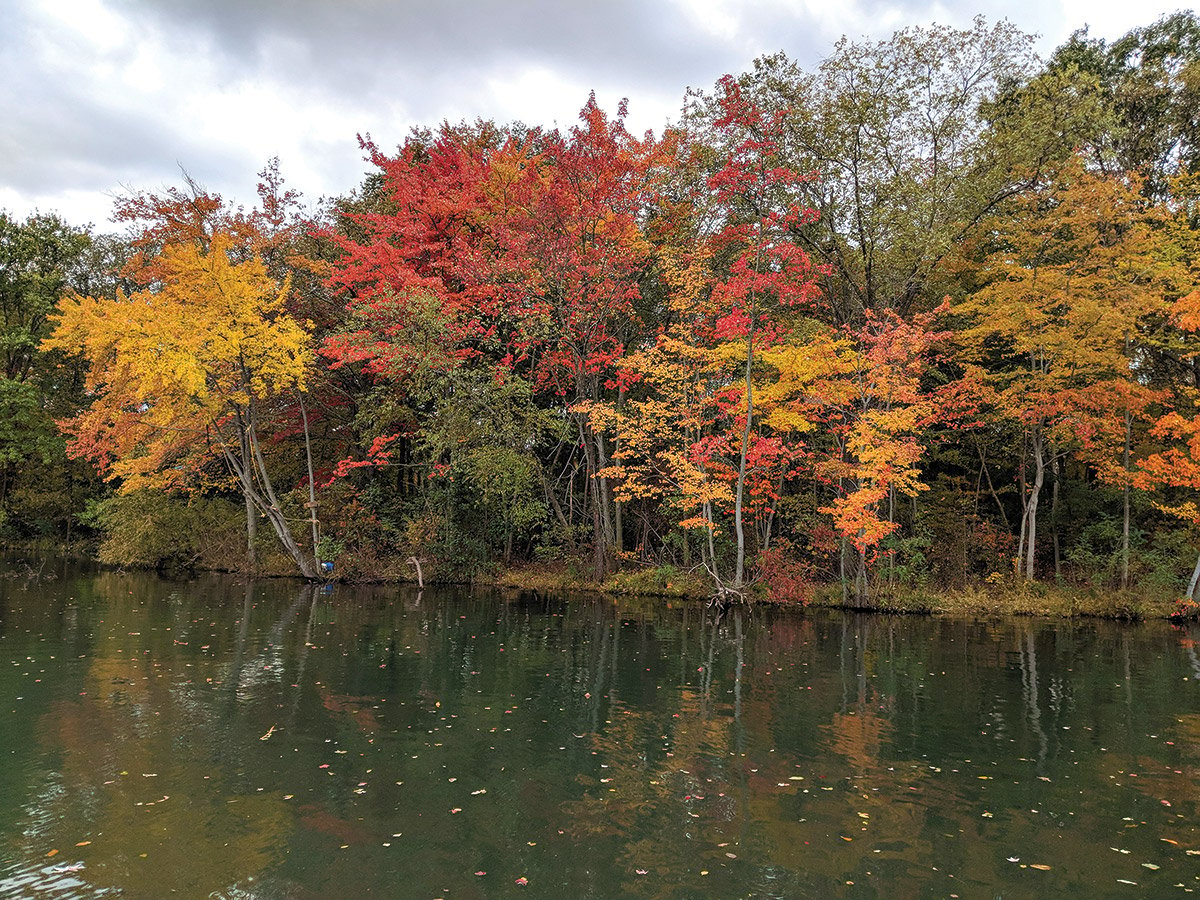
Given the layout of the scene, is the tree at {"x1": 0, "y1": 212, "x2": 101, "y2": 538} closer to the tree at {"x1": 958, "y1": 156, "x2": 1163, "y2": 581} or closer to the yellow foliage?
the yellow foliage

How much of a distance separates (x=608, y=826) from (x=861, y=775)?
2.93 m

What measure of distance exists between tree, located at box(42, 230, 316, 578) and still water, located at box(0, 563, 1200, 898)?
849 centimetres

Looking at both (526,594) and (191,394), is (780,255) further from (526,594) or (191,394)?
(191,394)

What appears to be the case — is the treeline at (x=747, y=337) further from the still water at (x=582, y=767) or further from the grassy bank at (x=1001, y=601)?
the still water at (x=582, y=767)

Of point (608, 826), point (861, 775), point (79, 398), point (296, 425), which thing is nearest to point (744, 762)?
point (861, 775)

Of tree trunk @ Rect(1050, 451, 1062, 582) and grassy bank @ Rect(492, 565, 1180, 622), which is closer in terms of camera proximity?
grassy bank @ Rect(492, 565, 1180, 622)

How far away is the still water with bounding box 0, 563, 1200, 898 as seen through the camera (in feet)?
16.3

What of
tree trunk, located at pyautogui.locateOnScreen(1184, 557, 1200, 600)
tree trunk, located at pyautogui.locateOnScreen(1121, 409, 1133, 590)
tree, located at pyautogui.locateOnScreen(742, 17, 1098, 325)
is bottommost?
tree trunk, located at pyautogui.locateOnScreen(1184, 557, 1200, 600)

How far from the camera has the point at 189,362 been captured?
61.4 ft

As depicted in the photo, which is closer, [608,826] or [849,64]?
[608,826]

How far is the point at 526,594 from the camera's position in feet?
70.9

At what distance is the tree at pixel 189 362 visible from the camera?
62.8 feet

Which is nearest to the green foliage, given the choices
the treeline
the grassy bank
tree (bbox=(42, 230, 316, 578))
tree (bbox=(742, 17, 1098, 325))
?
the treeline

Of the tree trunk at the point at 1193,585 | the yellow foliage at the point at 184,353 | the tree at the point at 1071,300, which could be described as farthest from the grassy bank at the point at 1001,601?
the yellow foliage at the point at 184,353
